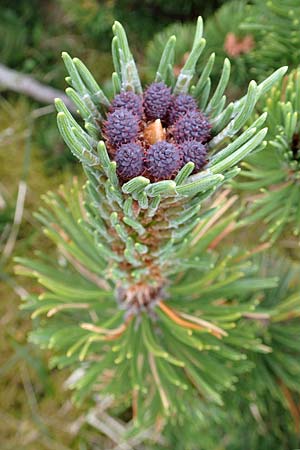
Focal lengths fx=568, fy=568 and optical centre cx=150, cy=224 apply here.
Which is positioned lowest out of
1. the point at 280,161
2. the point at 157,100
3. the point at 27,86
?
the point at 280,161

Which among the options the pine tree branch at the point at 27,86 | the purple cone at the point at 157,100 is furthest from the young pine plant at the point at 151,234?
the pine tree branch at the point at 27,86

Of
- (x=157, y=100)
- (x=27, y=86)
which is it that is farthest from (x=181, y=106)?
(x=27, y=86)

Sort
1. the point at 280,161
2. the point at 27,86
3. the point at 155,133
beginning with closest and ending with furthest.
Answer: the point at 155,133 < the point at 280,161 < the point at 27,86

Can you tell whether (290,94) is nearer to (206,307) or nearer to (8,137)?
(206,307)

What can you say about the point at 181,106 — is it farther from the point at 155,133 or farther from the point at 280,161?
the point at 280,161

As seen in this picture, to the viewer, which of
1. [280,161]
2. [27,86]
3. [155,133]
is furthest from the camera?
[27,86]

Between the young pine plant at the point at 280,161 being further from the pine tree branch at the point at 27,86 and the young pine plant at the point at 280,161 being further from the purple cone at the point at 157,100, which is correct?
the pine tree branch at the point at 27,86

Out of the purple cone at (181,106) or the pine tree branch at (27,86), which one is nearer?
the purple cone at (181,106)

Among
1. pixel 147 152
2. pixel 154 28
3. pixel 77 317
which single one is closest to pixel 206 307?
pixel 77 317

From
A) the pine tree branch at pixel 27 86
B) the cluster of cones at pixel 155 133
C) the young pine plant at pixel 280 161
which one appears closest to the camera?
the cluster of cones at pixel 155 133

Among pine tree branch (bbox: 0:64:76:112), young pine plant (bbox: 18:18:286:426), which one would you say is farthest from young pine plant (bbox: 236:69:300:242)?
pine tree branch (bbox: 0:64:76:112)
